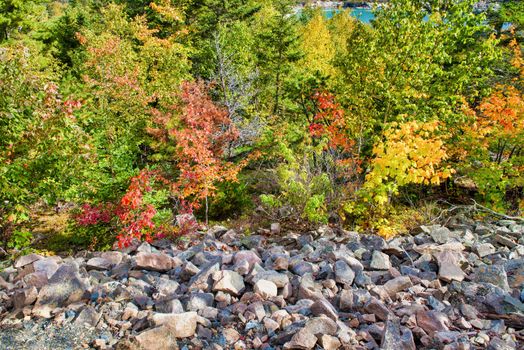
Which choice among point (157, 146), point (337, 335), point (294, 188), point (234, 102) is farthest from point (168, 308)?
point (234, 102)

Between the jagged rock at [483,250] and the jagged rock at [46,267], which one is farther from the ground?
the jagged rock at [483,250]

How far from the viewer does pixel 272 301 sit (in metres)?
4.81

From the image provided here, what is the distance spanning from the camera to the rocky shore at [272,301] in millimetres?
4129

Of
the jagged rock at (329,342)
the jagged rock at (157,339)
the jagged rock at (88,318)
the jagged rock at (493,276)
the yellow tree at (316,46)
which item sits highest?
the yellow tree at (316,46)

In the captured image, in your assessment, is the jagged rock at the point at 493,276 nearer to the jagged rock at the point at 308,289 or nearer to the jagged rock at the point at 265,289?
the jagged rock at the point at 308,289

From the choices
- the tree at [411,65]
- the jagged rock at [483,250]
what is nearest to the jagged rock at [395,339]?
the jagged rock at [483,250]

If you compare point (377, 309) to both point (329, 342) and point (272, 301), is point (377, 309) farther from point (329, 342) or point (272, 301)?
point (272, 301)

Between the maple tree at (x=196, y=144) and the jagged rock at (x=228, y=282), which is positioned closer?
the jagged rock at (x=228, y=282)

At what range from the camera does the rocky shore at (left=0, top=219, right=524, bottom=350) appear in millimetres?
4129

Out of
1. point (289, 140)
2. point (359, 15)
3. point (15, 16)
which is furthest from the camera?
point (359, 15)

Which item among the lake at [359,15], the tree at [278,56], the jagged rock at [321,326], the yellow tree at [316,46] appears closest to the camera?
the jagged rock at [321,326]

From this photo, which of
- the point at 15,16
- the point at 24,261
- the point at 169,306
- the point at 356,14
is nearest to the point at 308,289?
the point at 169,306

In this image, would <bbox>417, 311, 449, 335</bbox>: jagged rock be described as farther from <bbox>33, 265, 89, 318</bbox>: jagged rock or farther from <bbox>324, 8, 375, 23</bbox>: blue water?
<bbox>324, 8, 375, 23</bbox>: blue water

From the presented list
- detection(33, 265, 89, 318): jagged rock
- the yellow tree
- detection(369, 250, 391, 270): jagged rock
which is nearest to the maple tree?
detection(33, 265, 89, 318): jagged rock
